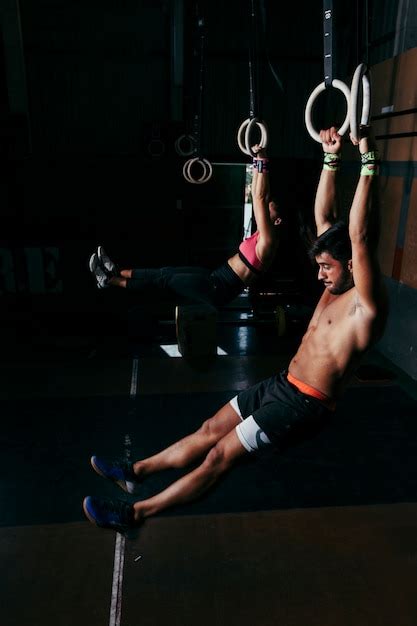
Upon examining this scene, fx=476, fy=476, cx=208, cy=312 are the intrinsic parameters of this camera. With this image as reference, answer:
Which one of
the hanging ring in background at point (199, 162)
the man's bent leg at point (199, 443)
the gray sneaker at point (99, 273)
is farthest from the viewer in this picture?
Result: the hanging ring in background at point (199, 162)

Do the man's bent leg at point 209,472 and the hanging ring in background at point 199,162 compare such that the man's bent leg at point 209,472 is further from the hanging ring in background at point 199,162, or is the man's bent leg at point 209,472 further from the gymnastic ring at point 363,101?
the hanging ring in background at point 199,162

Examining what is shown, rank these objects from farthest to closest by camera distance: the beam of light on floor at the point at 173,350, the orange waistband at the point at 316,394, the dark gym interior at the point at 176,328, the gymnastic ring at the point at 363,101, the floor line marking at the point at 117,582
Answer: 1. the beam of light on floor at the point at 173,350
2. the dark gym interior at the point at 176,328
3. the orange waistband at the point at 316,394
4. the floor line marking at the point at 117,582
5. the gymnastic ring at the point at 363,101

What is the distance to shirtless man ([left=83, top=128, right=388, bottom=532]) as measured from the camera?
201 centimetres

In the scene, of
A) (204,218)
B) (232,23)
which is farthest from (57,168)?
(232,23)

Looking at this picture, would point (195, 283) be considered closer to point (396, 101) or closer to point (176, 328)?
A: point (176, 328)

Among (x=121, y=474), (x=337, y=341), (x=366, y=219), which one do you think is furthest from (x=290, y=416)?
(x=121, y=474)

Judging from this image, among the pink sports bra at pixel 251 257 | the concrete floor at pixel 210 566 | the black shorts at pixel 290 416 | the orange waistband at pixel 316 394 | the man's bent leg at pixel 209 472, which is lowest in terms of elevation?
the concrete floor at pixel 210 566

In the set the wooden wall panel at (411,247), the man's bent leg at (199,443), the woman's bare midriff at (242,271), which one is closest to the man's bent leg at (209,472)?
the man's bent leg at (199,443)

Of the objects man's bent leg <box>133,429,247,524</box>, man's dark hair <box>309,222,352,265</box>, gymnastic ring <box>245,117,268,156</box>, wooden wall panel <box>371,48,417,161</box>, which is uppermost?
wooden wall panel <box>371,48,417,161</box>

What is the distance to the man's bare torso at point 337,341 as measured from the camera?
7.11 feet

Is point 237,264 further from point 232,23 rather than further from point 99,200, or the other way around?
point 232,23

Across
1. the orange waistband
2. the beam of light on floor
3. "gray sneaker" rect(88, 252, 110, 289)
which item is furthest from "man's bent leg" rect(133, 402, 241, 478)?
the beam of light on floor

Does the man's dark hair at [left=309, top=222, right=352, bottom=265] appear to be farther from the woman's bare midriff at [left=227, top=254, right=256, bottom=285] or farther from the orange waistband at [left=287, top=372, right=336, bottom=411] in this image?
the woman's bare midriff at [left=227, top=254, right=256, bottom=285]

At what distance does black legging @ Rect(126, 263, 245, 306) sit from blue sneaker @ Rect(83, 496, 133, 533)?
223 cm
